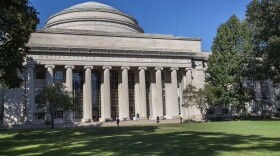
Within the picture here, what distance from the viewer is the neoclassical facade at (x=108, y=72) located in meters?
53.9

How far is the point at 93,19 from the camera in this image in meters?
69.6

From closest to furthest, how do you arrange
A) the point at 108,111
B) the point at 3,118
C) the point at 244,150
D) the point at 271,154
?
the point at 271,154, the point at 244,150, the point at 3,118, the point at 108,111

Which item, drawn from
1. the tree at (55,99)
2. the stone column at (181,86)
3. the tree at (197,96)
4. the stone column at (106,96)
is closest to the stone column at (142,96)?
the stone column at (106,96)

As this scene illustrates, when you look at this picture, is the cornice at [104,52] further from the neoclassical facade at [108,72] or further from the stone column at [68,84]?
the stone column at [68,84]

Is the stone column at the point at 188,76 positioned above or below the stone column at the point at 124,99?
above

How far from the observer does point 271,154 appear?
1295cm

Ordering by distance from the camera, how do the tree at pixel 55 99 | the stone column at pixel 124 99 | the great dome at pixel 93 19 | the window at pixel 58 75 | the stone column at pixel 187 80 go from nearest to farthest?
the tree at pixel 55 99, the window at pixel 58 75, the stone column at pixel 124 99, the stone column at pixel 187 80, the great dome at pixel 93 19

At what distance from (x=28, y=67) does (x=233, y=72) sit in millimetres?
31805

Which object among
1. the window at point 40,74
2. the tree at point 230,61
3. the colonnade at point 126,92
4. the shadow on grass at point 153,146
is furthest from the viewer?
the window at point 40,74

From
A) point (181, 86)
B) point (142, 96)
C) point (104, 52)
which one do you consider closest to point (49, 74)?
point (104, 52)

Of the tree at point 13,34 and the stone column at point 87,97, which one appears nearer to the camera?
the tree at point 13,34

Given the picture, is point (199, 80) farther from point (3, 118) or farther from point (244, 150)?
point (244, 150)

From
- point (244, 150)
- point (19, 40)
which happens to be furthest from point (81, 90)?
point (244, 150)

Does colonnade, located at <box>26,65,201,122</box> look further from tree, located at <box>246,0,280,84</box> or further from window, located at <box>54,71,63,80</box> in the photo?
tree, located at <box>246,0,280,84</box>
